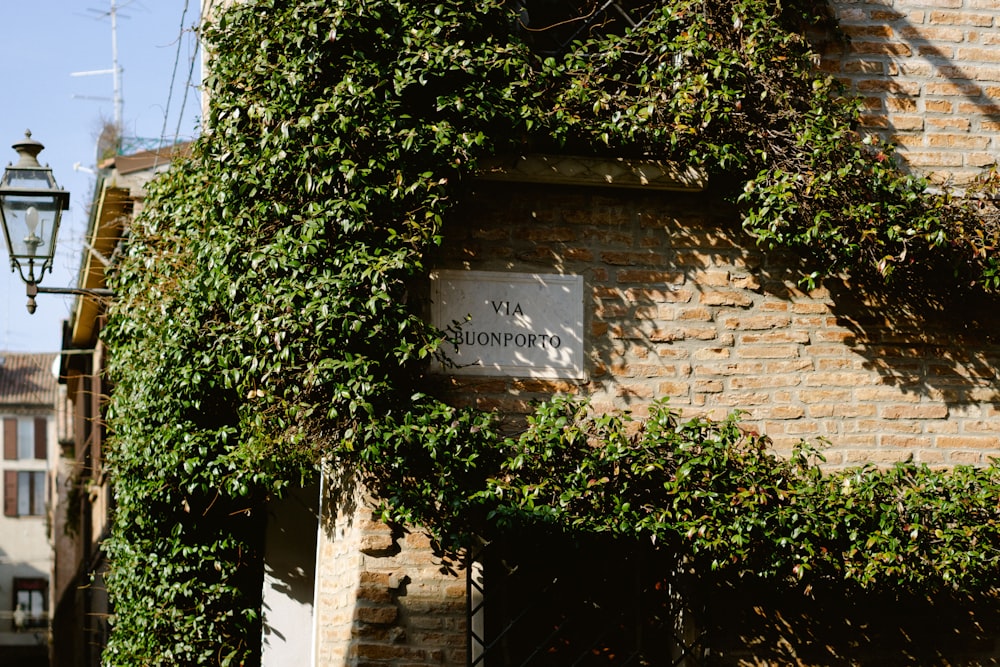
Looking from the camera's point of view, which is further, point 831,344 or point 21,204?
point 21,204

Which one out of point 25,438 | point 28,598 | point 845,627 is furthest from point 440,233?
point 25,438

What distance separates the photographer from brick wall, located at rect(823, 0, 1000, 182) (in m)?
5.59

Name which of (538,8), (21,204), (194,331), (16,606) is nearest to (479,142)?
(538,8)

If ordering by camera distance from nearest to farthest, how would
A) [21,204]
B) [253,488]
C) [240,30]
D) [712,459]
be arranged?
[712,459]
[240,30]
[253,488]
[21,204]

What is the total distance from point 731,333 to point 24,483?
46.9 metres

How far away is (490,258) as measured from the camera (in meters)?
5.15

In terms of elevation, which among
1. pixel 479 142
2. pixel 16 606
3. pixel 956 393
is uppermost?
pixel 479 142

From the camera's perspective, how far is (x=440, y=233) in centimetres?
503

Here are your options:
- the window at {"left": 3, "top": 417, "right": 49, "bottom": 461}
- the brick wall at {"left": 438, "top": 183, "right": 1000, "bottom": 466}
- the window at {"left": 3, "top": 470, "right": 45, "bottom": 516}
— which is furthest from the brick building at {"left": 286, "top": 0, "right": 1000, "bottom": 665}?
the window at {"left": 3, "top": 470, "right": 45, "bottom": 516}

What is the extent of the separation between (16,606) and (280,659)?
43.9 metres

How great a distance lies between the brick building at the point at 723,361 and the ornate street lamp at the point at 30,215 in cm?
263

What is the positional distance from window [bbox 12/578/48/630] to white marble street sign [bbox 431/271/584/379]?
44049 mm

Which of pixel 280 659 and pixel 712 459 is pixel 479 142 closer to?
pixel 712 459

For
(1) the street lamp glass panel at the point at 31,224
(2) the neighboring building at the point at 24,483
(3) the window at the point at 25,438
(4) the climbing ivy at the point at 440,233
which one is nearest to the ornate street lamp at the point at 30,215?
(1) the street lamp glass panel at the point at 31,224
